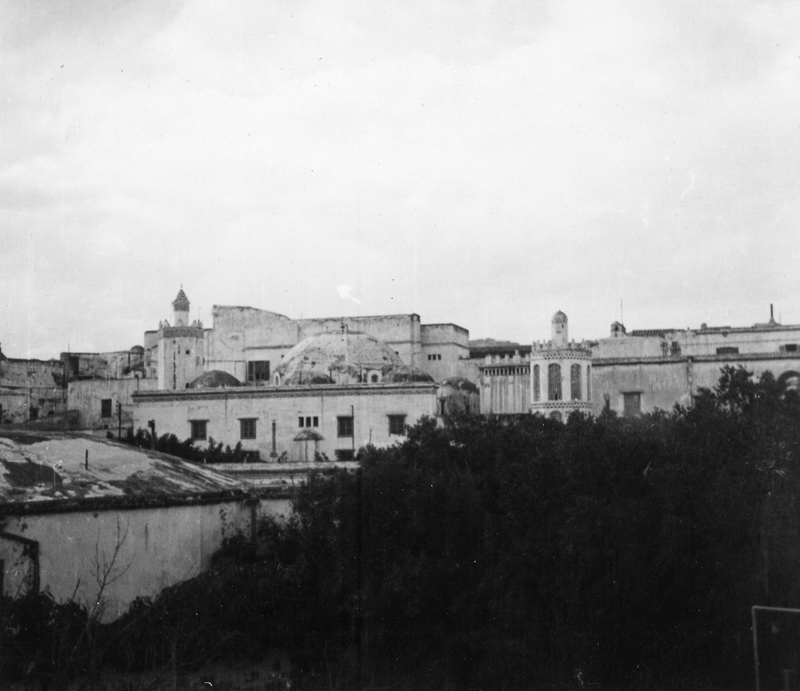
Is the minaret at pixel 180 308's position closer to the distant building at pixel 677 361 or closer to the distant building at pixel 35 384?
the distant building at pixel 35 384

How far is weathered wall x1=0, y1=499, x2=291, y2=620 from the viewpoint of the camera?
10.6 metres

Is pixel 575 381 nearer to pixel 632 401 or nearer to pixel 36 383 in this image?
pixel 632 401

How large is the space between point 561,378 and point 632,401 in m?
2.84

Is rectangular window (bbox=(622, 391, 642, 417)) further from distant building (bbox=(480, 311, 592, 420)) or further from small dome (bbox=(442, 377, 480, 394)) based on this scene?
small dome (bbox=(442, 377, 480, 394))

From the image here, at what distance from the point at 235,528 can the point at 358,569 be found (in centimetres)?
275

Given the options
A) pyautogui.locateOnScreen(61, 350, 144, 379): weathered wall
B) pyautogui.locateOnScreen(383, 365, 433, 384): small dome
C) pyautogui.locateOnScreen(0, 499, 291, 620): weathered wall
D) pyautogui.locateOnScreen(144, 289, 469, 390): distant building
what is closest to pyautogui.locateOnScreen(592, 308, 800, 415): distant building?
pyautogui.locateOnScreen(383, 365, 433, 384): small dome

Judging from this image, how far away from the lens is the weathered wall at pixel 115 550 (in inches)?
419

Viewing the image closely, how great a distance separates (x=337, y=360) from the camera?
3161cm

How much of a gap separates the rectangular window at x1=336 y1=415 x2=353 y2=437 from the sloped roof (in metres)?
12.2

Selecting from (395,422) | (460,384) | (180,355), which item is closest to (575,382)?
(460,384)

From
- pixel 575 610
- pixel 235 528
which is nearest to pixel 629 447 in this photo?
pixel 575 610

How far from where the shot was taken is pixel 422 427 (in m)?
14.8

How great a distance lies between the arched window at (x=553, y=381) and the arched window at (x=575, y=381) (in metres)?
0.39

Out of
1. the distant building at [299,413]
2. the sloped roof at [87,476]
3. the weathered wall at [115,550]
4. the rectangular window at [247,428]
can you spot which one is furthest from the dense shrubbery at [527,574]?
the rectangular window at [247,428]
